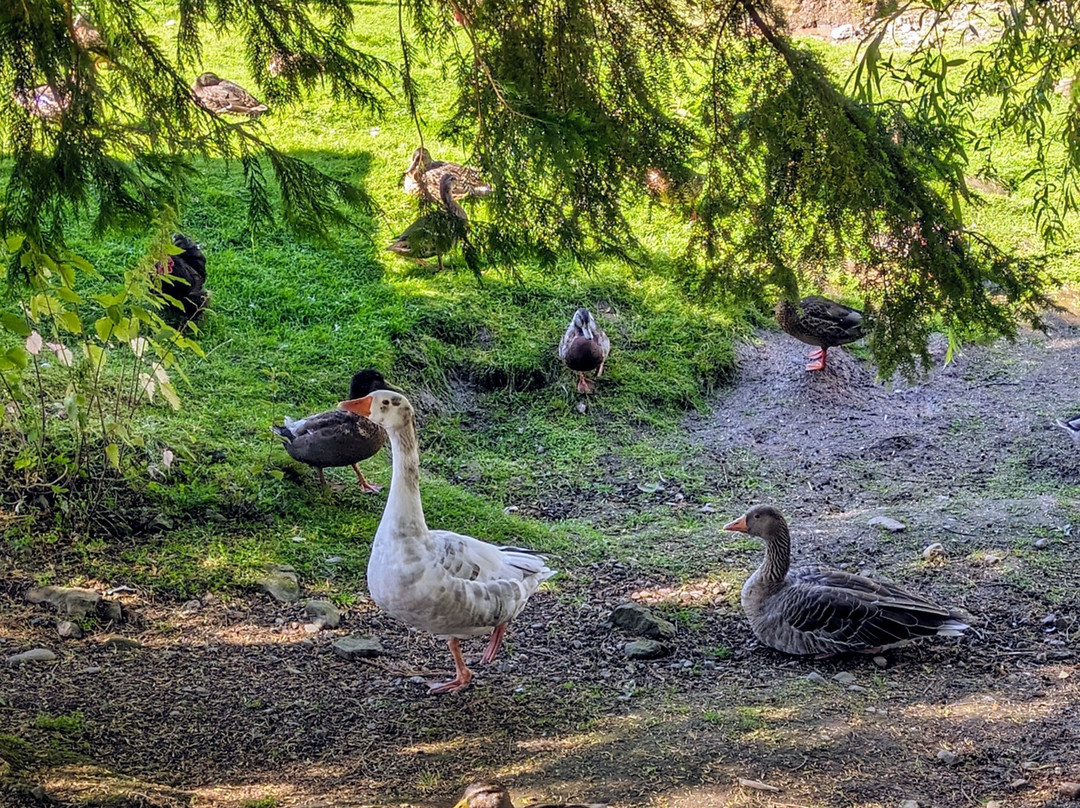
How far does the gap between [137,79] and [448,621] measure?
2586 mm

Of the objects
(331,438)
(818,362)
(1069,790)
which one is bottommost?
(1069,790)

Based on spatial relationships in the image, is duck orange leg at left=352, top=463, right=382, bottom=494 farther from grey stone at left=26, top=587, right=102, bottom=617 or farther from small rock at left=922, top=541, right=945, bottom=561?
small rock at left=922, top=541, right=945, bottom=561

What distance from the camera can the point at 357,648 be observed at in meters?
5.01

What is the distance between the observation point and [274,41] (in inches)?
179

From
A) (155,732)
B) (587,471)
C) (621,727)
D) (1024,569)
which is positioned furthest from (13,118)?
(1024,569)

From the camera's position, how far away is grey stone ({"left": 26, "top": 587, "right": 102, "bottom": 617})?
16.2 feet

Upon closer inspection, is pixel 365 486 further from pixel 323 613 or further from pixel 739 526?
pixel 739 526

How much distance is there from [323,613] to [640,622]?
5.34 ft

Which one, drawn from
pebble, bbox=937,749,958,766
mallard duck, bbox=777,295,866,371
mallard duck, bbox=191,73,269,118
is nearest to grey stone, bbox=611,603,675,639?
pebble, bbox=937,749,958,766

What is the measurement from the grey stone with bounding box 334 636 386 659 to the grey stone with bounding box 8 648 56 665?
→ 4.08 ft

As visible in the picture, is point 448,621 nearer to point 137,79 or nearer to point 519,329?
point 137,79

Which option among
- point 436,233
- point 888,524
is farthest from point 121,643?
point 888,524

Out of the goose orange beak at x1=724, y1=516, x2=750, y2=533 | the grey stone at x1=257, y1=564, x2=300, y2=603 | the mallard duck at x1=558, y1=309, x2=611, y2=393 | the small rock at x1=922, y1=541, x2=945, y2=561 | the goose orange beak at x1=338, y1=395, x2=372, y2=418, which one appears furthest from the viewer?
the mallard duck at x1=558, y1=309, x2=611, y2=393

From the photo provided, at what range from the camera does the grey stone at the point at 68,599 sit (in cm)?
494
